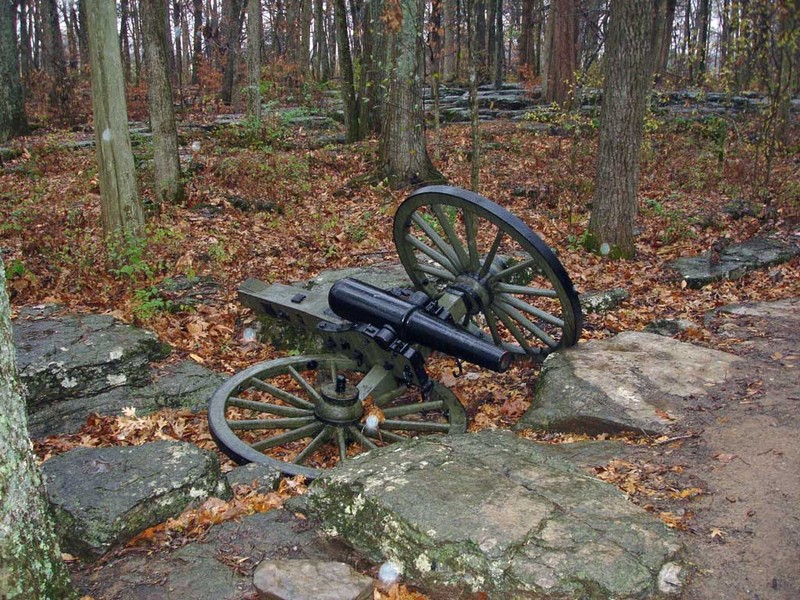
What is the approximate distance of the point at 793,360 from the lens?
531 centimetres

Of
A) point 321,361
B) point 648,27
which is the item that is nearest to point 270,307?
point 321,361

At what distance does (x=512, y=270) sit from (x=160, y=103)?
690 cm

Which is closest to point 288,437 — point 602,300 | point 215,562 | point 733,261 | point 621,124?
point 215,562

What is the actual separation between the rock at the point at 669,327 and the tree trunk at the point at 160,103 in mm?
7219

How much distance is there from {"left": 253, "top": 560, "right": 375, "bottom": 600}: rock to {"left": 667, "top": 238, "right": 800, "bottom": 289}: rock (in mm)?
6520

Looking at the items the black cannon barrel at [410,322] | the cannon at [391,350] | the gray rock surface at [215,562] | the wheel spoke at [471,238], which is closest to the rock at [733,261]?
the cannon at [391,350]

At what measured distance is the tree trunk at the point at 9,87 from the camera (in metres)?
14.8

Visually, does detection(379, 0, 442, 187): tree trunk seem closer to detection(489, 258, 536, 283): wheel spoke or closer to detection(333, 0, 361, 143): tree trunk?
detection(333, 0, 361, 143): tree trunk

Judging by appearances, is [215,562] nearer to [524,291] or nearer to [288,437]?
[288,437]

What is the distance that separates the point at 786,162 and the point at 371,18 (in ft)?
30.7

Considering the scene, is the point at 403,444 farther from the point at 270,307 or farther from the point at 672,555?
the point at 270,307

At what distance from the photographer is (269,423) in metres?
4.86

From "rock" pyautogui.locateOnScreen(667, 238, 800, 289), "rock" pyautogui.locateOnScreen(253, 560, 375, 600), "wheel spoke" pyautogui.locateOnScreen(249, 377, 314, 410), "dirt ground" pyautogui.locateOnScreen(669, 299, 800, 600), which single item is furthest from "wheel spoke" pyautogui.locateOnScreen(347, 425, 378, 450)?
"rock" pyautogui.locateOnScreen(667, 238, 800, 289)

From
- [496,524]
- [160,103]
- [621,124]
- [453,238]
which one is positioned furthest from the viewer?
[160,103]
